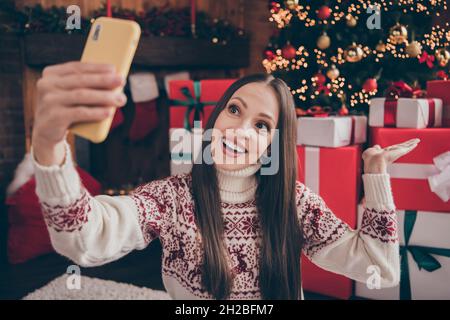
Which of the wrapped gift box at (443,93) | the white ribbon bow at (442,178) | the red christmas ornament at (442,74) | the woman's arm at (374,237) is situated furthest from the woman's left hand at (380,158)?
the red christmas ornament at (442,74)

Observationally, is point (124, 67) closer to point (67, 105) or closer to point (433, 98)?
point (67, 105)

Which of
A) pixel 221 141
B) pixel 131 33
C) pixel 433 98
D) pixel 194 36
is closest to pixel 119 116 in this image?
pixel 194 36

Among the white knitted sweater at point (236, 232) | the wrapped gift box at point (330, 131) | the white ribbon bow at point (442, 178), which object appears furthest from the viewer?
the wrapped gift box at point (330, 131)

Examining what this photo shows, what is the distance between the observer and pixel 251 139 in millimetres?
621

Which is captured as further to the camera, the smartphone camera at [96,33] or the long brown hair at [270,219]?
the long brown hair at [270,219]

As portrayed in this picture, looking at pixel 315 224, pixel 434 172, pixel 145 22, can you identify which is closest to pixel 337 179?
pixel 434 172

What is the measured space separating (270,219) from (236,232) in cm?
5

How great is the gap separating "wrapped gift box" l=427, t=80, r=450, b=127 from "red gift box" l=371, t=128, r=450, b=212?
0.18 m

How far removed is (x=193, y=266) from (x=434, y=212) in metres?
1.03

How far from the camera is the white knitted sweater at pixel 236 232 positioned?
23.4 inches

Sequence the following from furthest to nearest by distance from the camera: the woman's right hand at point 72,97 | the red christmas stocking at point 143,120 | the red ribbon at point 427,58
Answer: the red christmas stocking at point 143,120, the red ribbon at point 427,58, the woman's right hand at point 72,97

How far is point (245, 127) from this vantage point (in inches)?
24.4

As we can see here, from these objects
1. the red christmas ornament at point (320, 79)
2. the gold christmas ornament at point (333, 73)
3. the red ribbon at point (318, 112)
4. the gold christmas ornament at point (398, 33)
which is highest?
the gold christmas ornament at point (398, 33)

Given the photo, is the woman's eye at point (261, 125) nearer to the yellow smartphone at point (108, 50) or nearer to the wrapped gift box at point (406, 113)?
the yellow smartphone at point (108, 50)
